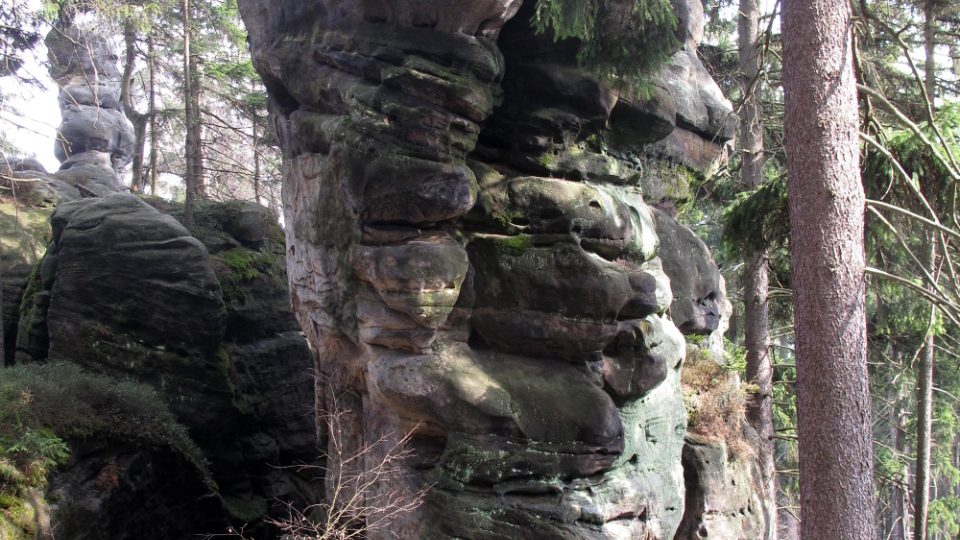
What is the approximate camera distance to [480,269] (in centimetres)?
909

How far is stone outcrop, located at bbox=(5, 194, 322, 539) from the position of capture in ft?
41.8

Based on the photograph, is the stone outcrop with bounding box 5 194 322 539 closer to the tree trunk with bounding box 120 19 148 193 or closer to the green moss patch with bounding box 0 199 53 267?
the green moss patch with bounding box 0 199 53 267

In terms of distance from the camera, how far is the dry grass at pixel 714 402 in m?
10.7

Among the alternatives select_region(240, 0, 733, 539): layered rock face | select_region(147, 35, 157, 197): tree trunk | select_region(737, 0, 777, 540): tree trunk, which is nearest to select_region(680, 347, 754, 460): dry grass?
select_region(240, 0, 733, 539): layered rock face

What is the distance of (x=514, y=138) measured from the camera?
9.73 m

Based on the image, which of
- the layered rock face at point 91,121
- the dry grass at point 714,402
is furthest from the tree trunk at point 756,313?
the layered rock face at point 91,121

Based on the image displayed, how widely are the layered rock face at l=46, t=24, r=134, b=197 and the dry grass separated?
1809 cm

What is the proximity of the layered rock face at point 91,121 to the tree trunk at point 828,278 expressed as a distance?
20.2 metres

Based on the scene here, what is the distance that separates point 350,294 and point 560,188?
318 cm

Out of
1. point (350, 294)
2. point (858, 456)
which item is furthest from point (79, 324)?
point (858, 456)

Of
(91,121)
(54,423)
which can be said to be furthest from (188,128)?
(91,121)

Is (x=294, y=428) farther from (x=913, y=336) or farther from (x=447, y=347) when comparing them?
(x=913, y=336)

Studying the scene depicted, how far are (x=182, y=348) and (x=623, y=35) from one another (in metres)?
10.1

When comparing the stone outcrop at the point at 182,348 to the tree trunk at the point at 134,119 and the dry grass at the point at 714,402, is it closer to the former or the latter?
the dry grass at the point at 714,402
